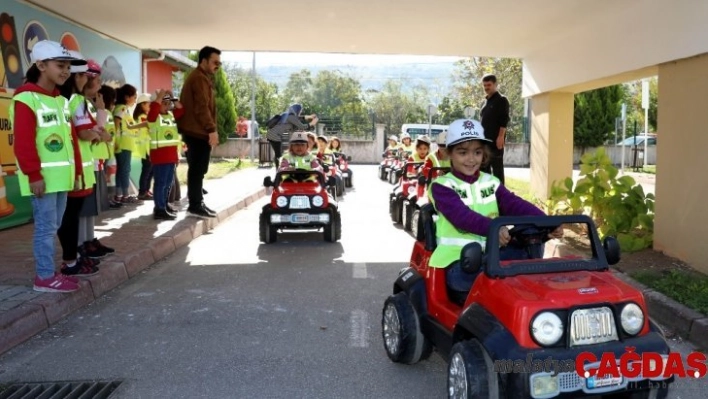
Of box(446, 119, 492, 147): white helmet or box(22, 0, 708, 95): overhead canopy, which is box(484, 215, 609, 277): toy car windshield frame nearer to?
box(446, 119, 492, 147): white helmet

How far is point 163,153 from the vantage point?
32.3 ft

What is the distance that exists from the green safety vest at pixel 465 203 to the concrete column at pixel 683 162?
3649mm

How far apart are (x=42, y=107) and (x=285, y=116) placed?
1030 centimetres

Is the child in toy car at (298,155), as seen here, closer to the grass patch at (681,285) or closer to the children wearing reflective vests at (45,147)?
the children wearing reflective vests at (45,147)

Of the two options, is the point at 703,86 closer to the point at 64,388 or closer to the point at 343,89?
the point at 64,388

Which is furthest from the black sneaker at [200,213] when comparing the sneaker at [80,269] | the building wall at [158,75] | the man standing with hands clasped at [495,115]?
the building wall at [158,75]

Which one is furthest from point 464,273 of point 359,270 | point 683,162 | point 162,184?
point 162,184

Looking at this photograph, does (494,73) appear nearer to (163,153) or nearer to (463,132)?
(163,153)

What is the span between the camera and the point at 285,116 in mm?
15359

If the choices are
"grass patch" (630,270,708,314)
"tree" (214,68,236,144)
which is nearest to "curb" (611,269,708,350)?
"grass patch" (630,270,708,314)

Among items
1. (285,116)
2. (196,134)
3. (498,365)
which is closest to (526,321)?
(498,365)

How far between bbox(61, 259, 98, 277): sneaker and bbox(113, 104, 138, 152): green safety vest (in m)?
5.53

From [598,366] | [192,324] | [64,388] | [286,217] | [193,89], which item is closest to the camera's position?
[598,366]

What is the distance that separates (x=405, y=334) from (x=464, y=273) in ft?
1.79
